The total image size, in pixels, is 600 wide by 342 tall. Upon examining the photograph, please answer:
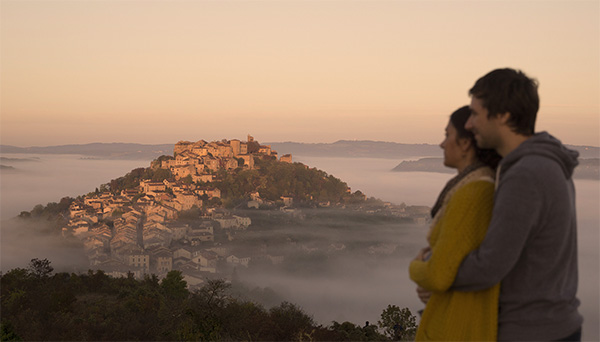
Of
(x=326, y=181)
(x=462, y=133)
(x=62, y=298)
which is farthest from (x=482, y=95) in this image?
(x=326, y=181)

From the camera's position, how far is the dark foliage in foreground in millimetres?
6609

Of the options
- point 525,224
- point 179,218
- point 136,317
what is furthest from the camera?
point 179,218

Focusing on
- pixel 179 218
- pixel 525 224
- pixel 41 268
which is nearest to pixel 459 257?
pixel 525 224

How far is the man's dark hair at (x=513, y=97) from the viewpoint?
1.31 m

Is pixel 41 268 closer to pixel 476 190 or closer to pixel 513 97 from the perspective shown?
pixel 476 190

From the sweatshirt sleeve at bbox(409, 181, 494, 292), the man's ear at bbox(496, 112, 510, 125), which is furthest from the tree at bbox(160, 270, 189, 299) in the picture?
the man's ear at bbox(496, 112, 510, 125)

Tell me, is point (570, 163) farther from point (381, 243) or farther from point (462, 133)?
point (381, 243)

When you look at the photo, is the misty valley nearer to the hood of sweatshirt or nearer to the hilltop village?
the hilltop village

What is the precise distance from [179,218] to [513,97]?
7661cm

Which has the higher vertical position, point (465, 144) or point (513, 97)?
point (513, 97)

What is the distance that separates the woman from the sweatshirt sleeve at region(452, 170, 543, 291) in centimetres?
5

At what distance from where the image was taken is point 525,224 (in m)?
1.23

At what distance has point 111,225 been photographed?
233 ft

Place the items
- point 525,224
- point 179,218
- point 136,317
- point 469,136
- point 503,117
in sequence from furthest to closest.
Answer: point 179,218
point 136,317
point 469,136
point 503,117
point 525,224
